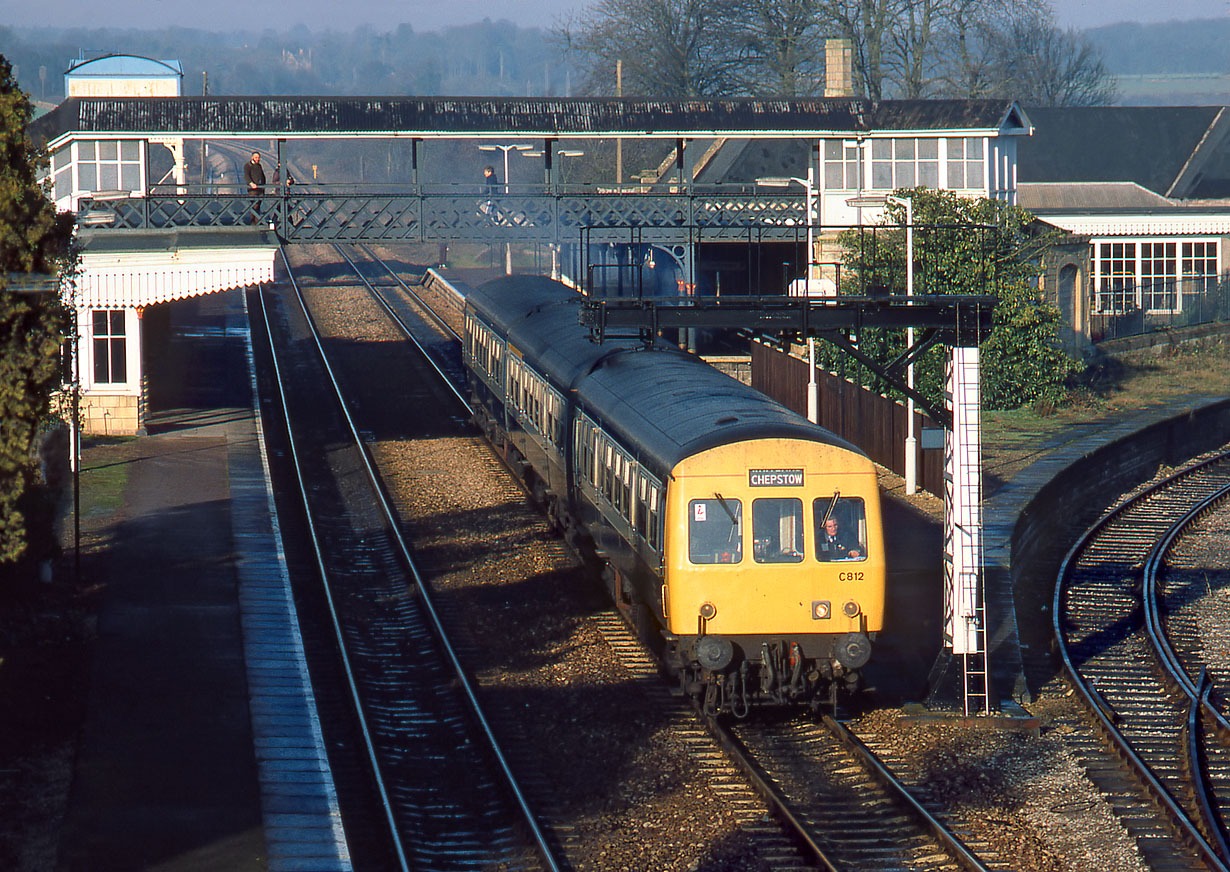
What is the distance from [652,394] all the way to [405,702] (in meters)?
4.17

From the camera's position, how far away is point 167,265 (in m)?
26.7

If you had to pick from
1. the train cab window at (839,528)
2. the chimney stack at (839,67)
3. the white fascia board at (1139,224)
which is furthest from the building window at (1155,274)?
the train cab window at (839,528)

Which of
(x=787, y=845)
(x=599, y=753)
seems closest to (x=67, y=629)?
(x=599, y=753)

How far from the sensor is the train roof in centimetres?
1377

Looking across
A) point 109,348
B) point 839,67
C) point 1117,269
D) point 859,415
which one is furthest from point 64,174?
point 1117,269

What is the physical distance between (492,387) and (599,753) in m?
14.1

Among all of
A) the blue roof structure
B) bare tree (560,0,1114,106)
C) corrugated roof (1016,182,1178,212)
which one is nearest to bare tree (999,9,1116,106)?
bare tree (560,0,1114,106)

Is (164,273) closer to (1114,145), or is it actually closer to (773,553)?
(773,553)

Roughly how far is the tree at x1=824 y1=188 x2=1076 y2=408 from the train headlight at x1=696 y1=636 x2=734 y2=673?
16773 millimetres

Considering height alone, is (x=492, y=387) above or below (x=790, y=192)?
below

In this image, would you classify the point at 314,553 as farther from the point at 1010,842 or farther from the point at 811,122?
the point at 811,122

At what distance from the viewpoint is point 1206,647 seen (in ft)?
57.5

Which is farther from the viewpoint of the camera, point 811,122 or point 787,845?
point 811,122

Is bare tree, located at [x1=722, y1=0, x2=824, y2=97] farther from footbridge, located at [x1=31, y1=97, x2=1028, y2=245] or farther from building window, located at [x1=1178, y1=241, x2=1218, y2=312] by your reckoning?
footbridge, located at [x1=31, y1=97, x2=1028, y2=245]
